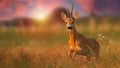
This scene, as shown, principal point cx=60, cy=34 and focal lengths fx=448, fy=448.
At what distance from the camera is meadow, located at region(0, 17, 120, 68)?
839cm

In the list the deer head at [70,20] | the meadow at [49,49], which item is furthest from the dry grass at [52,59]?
the deer head at [70,20]

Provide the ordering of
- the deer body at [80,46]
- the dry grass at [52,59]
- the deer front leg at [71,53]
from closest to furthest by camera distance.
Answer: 1. the dry grass at [52,59]
2. the deer front leg at [71,53]
3. the deer body at [80,46]

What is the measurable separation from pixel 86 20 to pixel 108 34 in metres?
1.77

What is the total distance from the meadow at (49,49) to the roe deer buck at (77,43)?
0.14 metres

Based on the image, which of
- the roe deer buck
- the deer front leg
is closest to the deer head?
the roe deer buck

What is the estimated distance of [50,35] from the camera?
1310cm

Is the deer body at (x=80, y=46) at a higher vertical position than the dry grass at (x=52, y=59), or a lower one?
higher

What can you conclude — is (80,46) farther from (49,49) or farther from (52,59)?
(49,49)

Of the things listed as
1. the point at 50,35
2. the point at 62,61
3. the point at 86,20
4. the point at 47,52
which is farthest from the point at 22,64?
the point at 86,20

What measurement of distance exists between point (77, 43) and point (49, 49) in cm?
130

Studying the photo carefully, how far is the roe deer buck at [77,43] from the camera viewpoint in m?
8.84

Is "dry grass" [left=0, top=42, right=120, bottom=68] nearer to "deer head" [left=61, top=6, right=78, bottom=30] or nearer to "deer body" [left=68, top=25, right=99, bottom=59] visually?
"deer body" [left=68, top=25, right=99, bottom=59]

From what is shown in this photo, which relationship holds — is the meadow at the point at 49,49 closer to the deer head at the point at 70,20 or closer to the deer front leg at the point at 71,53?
the deer front leg at the point at 71,53

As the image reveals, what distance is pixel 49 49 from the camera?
404 inches
